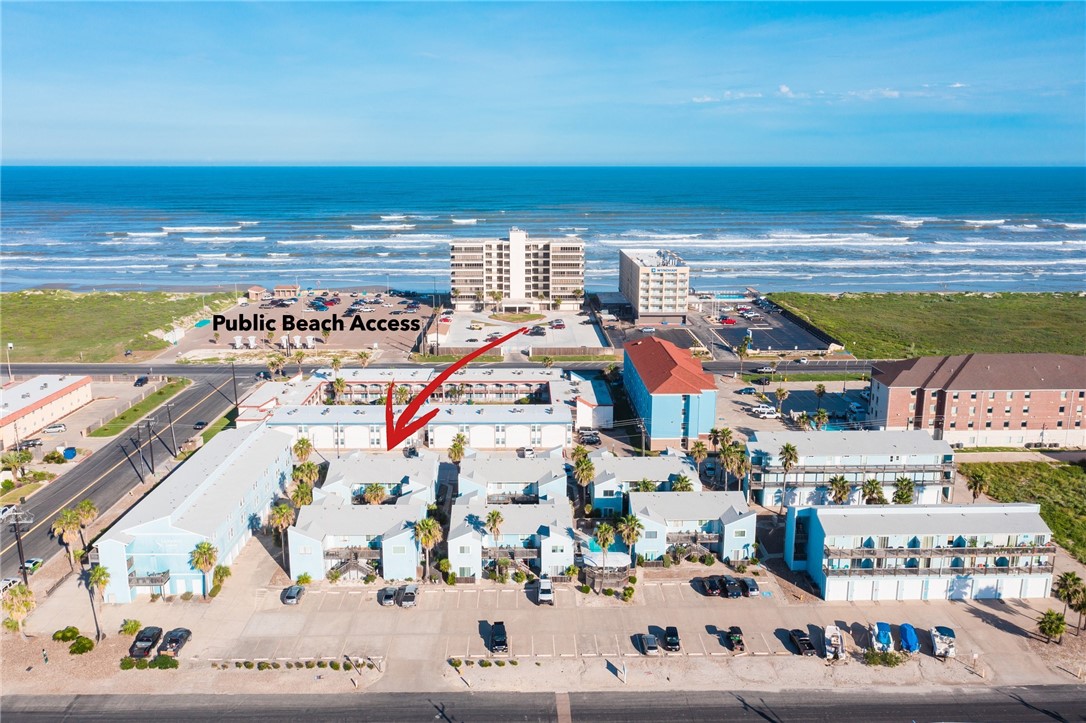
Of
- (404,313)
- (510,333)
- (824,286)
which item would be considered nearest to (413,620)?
(510,333)

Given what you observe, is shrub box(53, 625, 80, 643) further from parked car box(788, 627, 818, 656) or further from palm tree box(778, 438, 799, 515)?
palm tree box(778, 438, 799, 515)

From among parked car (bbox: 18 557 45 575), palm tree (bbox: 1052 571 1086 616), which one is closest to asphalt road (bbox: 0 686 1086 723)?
palm tree (bbox: 1052 571 1086 616)

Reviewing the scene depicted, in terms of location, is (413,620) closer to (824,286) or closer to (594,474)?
(594,474)

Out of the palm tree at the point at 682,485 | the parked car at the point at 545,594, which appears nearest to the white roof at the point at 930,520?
the palm tree at the point at 682,485

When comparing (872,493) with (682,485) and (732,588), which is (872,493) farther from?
(732,588)

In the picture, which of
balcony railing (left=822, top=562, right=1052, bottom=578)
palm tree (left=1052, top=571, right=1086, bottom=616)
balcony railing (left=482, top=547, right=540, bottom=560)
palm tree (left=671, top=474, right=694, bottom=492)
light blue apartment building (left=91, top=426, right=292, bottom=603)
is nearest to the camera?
palm tree (left=1052, top=571, right=1086, bottom=616)
